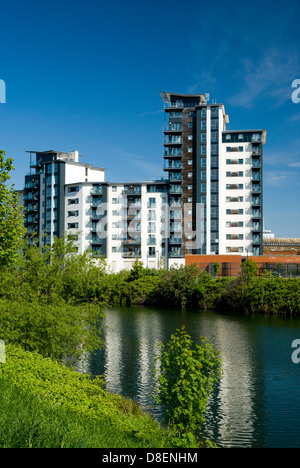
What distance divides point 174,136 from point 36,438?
8994 cm

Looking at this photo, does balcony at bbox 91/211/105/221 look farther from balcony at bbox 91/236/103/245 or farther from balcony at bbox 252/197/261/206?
balcony at bbox 252/197/261/206

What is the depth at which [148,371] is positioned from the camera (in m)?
27.1

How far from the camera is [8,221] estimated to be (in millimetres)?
24547

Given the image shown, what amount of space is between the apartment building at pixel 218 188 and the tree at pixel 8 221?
68430 millimetres

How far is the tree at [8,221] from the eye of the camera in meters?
24.1

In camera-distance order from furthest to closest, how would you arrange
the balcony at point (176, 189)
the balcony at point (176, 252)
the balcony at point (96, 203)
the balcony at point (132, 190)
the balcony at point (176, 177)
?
1. the balcony at point (96, 203)
2. the balcony at point (132, 190)
3. the balcony at point (176, 177)
4. the balcony at point (176, 189)
5. the balcony at point (176, 252)

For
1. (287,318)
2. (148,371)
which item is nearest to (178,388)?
(148,371)

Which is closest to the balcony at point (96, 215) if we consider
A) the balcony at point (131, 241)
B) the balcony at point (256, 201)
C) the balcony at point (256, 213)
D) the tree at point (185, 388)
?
the balcony at point (131, 241)

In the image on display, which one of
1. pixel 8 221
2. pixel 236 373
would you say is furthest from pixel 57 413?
pixel 236 373

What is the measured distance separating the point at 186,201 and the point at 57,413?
83.4m

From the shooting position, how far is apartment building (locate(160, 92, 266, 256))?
91.7 meters

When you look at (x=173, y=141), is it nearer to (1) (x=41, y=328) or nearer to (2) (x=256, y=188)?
(2) (x=256, y=188)

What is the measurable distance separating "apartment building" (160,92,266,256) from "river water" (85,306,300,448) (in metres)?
40.9

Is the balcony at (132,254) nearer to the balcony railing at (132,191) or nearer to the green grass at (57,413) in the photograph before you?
the balcony railing at (132,191)
